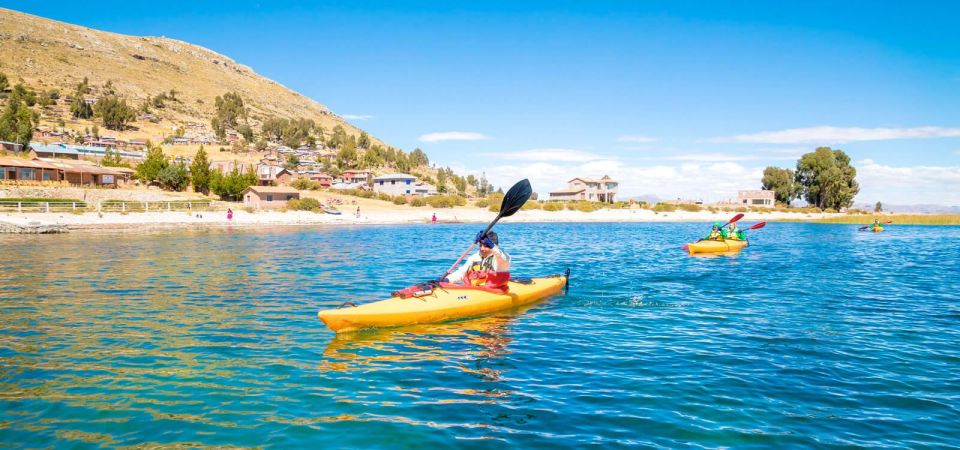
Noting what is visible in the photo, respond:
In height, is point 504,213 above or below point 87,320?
above

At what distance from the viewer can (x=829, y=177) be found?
90.0 m

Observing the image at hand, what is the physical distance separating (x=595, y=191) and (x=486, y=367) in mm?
96915

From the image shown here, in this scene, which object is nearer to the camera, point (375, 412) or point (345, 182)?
point (375, 412)

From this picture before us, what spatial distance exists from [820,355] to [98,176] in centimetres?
6884

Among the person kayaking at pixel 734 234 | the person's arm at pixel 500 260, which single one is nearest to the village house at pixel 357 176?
the person kayaking at pixel 734 234

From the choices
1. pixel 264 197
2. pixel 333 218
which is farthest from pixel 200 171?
pixel 333 218

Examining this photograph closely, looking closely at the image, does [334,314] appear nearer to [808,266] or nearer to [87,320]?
[87,320]

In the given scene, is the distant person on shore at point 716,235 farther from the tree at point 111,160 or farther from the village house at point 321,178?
the village house at point 321,178

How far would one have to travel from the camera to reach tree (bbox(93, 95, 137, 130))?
101 m

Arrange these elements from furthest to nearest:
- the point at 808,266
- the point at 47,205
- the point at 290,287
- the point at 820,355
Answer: the point at 47,205, the point at 808,266, the point at 290,287, the point at 820,355

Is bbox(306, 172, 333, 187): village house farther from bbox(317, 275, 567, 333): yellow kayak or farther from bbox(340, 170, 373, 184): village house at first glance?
bbox(317, 275, 567, 333): yellow kayak

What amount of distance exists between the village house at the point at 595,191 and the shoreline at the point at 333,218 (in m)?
17.7

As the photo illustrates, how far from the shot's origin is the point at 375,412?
6.90 meters

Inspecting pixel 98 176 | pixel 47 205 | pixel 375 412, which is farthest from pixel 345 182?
pixel 375 412
